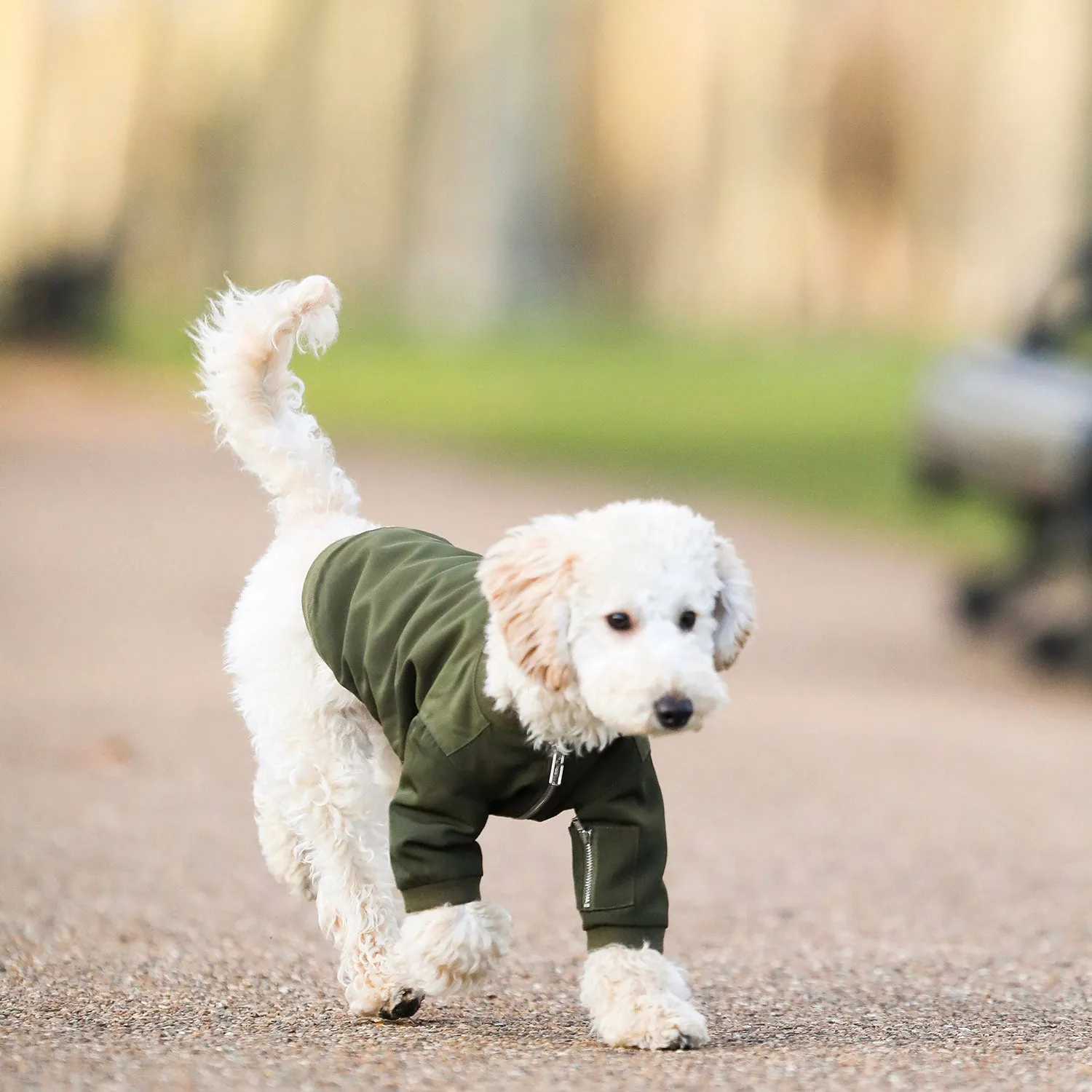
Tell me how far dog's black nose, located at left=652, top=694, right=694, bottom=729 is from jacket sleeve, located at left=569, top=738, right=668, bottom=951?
17.0 inches

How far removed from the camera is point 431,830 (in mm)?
3516

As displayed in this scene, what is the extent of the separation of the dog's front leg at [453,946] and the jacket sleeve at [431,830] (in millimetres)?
33

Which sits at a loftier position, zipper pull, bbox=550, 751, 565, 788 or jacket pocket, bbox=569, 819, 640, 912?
→ zipper pull, bbox=550, 751, 565, 788

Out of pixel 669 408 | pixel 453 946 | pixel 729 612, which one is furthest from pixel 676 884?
pixel 669 408

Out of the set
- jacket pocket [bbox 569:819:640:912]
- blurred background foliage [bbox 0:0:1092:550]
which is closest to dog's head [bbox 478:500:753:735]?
jacket pocket [bbox 569:819:640:912]

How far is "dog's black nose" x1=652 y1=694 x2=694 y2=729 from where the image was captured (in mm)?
3098

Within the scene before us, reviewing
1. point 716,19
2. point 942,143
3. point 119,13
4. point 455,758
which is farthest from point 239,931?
point 119,13

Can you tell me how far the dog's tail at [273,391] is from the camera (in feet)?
13.8

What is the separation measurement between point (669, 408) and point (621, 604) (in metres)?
22.4

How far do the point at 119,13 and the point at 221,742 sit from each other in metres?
31.9

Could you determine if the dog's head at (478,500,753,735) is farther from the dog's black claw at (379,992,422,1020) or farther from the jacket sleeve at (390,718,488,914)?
the dog's black claw at (379,992,422,1020)

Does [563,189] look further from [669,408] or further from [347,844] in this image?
[347,844]

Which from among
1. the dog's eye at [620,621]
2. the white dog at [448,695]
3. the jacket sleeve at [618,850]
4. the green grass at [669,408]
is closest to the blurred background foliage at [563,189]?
the green grass at [669,408]

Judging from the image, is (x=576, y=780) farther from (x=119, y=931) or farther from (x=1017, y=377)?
(x=1017, y=377)
